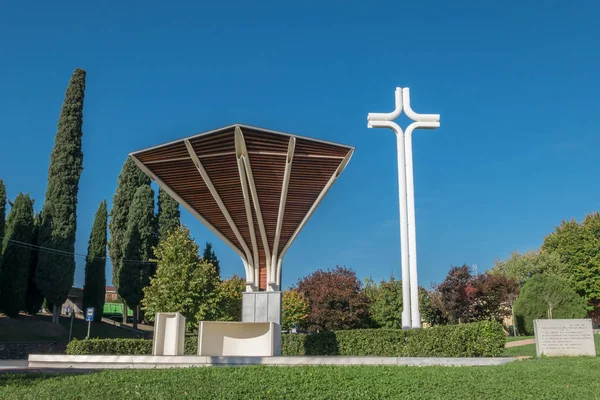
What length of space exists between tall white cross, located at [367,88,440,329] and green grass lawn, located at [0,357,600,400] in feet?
26.6

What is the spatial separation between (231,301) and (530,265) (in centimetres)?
2741

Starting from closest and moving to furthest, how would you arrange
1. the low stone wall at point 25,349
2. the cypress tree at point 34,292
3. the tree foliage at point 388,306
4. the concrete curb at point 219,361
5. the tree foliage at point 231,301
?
the concrete curb at point 219,361 < the low stone wall at point 25,349 < the tree foliage at point 231,301 < the tree foliage at point 388,306 < the cypress tree at point 34,292

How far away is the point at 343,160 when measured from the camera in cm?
1809

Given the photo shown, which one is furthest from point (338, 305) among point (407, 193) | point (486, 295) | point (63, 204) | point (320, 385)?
point (320, 385)

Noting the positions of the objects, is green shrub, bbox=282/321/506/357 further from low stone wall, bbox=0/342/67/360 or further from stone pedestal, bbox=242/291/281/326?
low stone wall, bbox=0/342/67/360

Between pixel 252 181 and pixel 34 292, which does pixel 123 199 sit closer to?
pixel 34 292

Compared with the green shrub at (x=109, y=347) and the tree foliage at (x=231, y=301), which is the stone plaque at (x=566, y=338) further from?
the tree foliage at (x=231, y=301)

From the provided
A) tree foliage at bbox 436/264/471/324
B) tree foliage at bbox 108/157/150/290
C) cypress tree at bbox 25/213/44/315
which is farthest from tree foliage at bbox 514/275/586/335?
cypress tree at bbox 25/213/44/315

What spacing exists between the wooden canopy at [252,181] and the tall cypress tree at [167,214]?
2046 cm

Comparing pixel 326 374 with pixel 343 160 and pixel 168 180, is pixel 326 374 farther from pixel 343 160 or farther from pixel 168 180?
pixel 168 180

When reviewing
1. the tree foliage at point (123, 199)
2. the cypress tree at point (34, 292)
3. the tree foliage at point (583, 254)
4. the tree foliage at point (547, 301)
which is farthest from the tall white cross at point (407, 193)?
the tree foliage at point (583, 254)

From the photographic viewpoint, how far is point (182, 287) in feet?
86.4

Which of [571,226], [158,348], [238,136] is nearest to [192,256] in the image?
[158,348]

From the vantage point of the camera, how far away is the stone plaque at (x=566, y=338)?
14484mm
